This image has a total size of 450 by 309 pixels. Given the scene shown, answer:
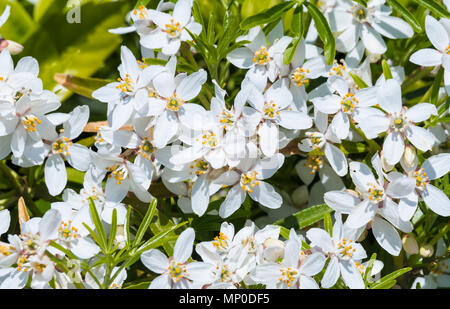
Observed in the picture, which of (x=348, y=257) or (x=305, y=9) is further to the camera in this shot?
(x=305, y=9)

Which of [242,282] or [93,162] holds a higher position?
[93,162]

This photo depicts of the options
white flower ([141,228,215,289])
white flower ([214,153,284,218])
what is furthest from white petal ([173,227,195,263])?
white flower ([214,153,284,218])

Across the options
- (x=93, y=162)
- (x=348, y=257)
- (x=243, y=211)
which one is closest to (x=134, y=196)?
(x=93, y=162)

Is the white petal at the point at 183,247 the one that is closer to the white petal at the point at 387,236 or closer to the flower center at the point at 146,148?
the flower center at the point at 146,148

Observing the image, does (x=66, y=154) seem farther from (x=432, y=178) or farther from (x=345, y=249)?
(x=432, y=178)

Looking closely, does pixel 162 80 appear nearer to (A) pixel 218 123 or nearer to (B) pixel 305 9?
(A) pixel 218 123

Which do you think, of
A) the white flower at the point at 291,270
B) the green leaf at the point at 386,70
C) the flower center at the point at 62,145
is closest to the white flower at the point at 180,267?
the white flower at the point at 291,270

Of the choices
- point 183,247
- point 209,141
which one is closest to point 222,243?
point 183,247
